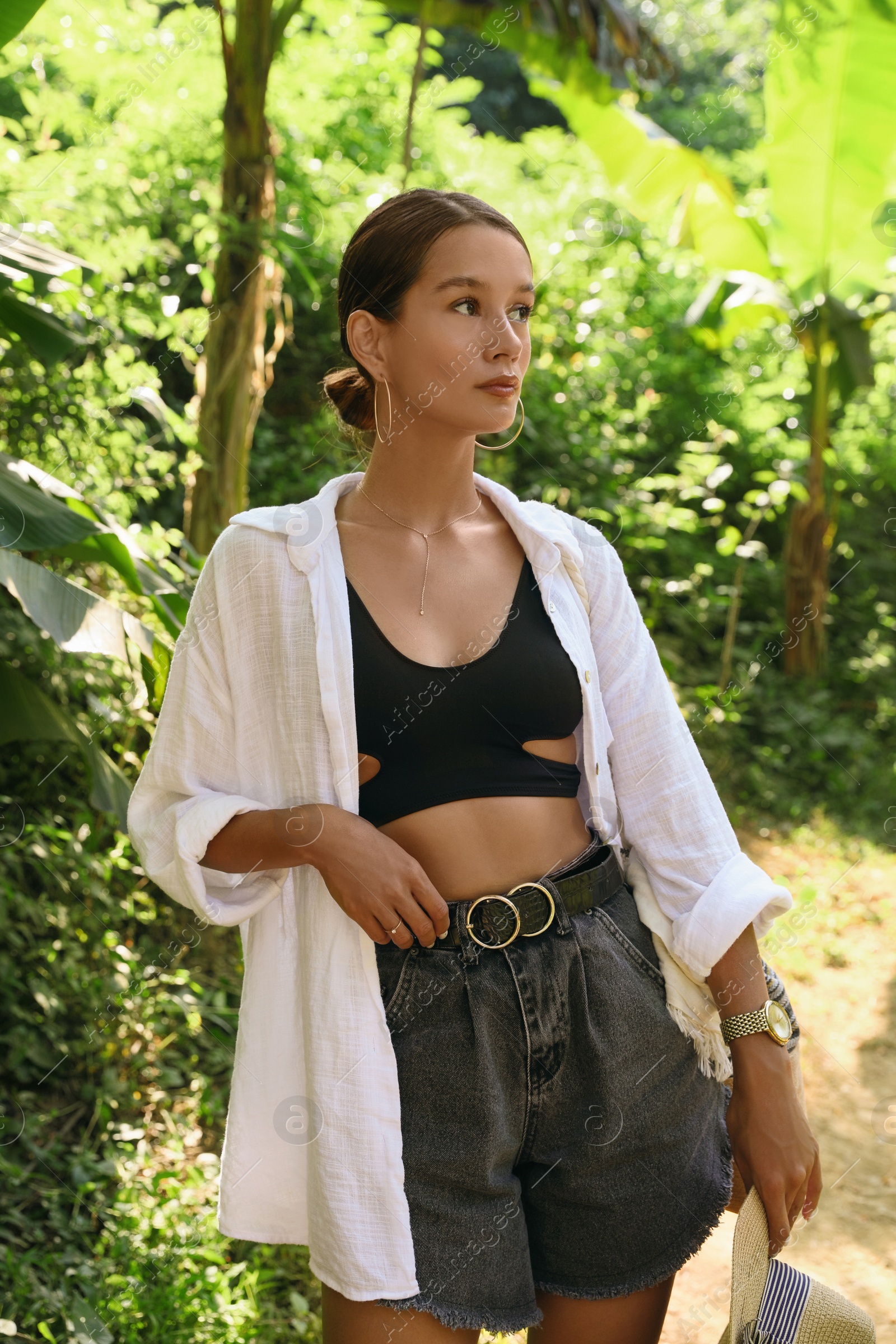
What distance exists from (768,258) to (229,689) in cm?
565

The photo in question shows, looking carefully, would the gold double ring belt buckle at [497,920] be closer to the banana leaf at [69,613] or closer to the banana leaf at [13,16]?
the banana leaf at [69,613]

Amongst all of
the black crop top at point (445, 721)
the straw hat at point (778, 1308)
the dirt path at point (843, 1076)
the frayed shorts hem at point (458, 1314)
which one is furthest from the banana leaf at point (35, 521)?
the dirt path at point (843, 1076)

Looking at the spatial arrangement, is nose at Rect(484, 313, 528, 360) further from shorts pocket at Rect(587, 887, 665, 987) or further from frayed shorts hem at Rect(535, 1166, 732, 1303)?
frayed shorts hem at Rect(535, 1166, 732, 1303)

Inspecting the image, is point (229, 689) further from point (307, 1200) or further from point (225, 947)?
point (225, 947)

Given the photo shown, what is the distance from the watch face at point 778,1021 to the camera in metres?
1.47

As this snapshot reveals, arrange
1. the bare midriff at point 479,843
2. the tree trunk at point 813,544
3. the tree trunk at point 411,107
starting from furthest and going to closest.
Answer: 1. the tree trunk at point 813,544
2. the tree trunk at point 411,107
3. the bare midriff at point 479,843

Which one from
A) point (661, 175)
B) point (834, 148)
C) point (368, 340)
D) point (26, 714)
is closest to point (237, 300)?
point (26, 714)

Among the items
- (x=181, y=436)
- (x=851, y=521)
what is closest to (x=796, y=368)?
(x=851, y=521)

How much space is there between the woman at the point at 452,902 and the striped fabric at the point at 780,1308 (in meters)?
0.08

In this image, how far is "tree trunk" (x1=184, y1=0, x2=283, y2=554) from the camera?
320cm

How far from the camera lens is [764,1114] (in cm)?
146

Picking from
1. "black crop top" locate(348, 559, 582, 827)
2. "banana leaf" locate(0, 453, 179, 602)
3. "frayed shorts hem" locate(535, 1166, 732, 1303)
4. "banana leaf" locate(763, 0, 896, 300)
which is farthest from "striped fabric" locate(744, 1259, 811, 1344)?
"banana leaf" locate(763, 0, 896, 300)

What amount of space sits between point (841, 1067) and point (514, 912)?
2.96m

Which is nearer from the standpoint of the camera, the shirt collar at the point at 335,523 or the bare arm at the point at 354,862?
the bare arm at the point at 354,862
